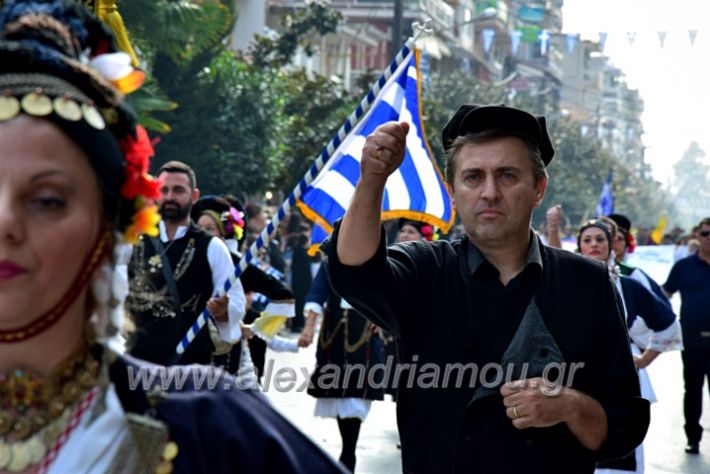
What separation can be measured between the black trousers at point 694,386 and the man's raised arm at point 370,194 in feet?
28.4

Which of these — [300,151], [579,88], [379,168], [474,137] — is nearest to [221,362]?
[474,137]

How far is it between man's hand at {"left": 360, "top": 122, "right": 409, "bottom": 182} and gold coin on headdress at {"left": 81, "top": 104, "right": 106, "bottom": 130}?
1.33 meters

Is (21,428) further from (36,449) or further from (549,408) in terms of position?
(549,408)

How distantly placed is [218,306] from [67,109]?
5.55 metres

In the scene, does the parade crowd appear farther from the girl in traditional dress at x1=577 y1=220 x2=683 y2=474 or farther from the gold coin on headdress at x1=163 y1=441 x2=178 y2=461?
the girl in traditional dress at x1=577 y1=220 x2=683 y2=474

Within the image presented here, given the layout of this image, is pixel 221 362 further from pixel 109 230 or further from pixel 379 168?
pixel 109 230

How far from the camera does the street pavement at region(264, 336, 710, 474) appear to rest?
34.6ft

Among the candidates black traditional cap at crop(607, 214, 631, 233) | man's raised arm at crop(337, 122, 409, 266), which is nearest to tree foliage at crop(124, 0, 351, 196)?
black traditional cap at crop(607, 214, 631, 233)

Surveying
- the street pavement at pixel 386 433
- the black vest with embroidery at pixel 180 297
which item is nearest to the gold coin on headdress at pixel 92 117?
the black vest with embroidery at pixel 180 297

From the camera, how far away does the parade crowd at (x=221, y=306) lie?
2125 mm

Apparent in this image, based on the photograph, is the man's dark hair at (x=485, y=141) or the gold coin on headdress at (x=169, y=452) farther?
the man's dark hair at (x=485, y=141)

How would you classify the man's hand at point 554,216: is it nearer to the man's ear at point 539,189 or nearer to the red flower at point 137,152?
the man's ear at point 539,189

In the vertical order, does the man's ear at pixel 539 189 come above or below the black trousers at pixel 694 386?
above

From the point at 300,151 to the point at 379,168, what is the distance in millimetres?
26235
